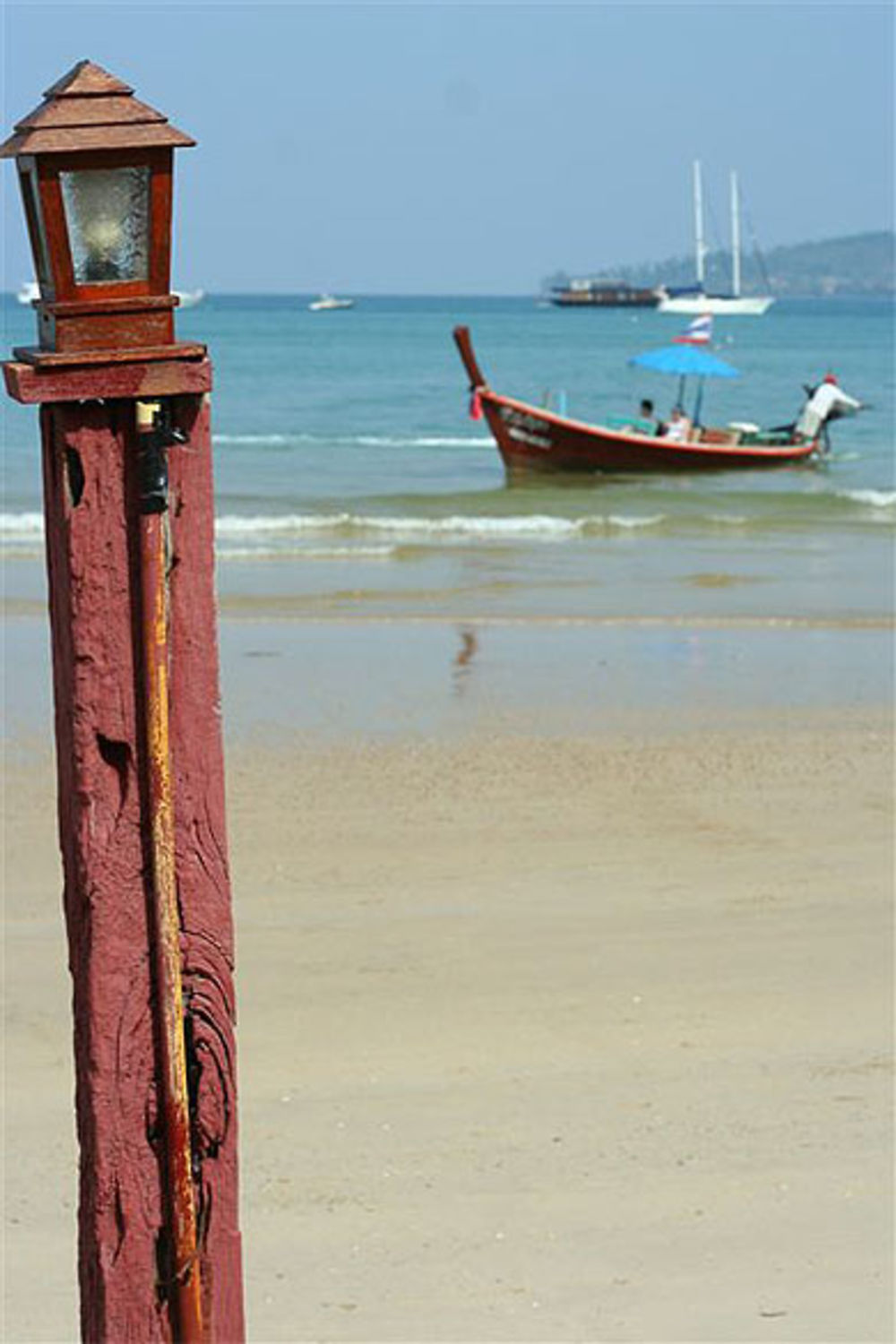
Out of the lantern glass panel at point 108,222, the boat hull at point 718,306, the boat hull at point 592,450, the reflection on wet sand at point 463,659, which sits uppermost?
the boat hull at point 718,306

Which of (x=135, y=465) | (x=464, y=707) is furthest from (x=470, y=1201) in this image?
(x=464, y=707)

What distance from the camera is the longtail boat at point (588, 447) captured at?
26625mm

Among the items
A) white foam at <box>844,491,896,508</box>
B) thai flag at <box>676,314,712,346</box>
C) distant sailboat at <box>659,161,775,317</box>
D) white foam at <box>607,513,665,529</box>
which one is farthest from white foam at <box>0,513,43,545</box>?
distant sailboat at <box>659,161,775,317</box>

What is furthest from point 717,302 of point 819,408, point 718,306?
point 819,408

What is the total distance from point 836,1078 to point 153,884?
3.45 meters

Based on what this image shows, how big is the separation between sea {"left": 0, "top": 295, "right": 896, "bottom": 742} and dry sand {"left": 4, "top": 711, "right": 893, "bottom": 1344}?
6.53 feet

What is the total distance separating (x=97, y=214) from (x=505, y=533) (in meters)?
18.6

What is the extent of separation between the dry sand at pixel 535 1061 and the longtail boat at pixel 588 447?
17.9 metres

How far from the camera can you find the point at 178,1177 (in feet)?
8.10

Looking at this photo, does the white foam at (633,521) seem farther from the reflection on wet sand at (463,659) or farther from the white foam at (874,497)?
the reflection on wet sand at (463,659)

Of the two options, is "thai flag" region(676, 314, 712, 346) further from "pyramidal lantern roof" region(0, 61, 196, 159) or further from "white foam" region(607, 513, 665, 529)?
"pyramidal lantern roof" region(0, 61, 196, 159)

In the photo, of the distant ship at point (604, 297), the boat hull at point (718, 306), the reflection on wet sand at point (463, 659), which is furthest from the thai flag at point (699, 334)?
the distant ship at point (604, 297)

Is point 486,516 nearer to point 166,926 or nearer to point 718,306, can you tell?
point 166,926

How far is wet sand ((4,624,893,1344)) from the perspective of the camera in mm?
4477
